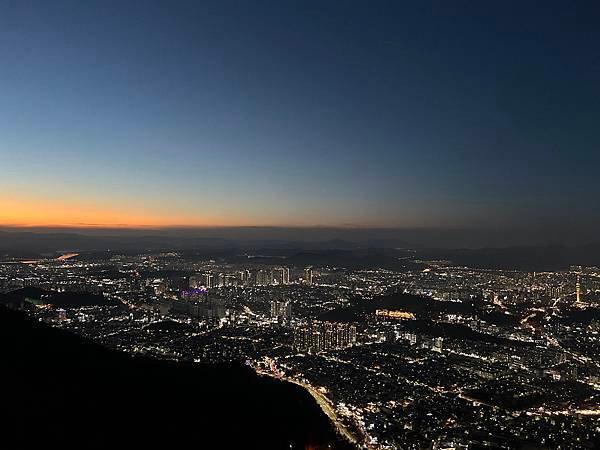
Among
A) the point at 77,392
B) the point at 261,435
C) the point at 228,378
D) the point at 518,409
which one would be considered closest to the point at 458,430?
the point at 518,409

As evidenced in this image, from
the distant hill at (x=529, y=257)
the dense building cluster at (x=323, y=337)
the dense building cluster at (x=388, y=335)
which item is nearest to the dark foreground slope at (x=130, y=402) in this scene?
the dense building cluster at (x=388, y=335)

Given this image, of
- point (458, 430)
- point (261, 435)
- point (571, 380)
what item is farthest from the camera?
point (571, 380)

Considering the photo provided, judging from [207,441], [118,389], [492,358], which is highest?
[118,389]

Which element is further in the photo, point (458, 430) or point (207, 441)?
point (458, 430)

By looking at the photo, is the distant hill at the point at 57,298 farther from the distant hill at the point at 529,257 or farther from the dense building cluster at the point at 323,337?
the distant hill at the point at 529,257

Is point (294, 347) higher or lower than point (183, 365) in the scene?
lower

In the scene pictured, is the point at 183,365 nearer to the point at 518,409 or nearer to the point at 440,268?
the point at 518,409

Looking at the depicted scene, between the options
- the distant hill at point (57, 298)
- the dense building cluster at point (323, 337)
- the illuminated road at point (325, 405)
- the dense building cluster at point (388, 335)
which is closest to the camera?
the illuminated road at point (325, 405)
